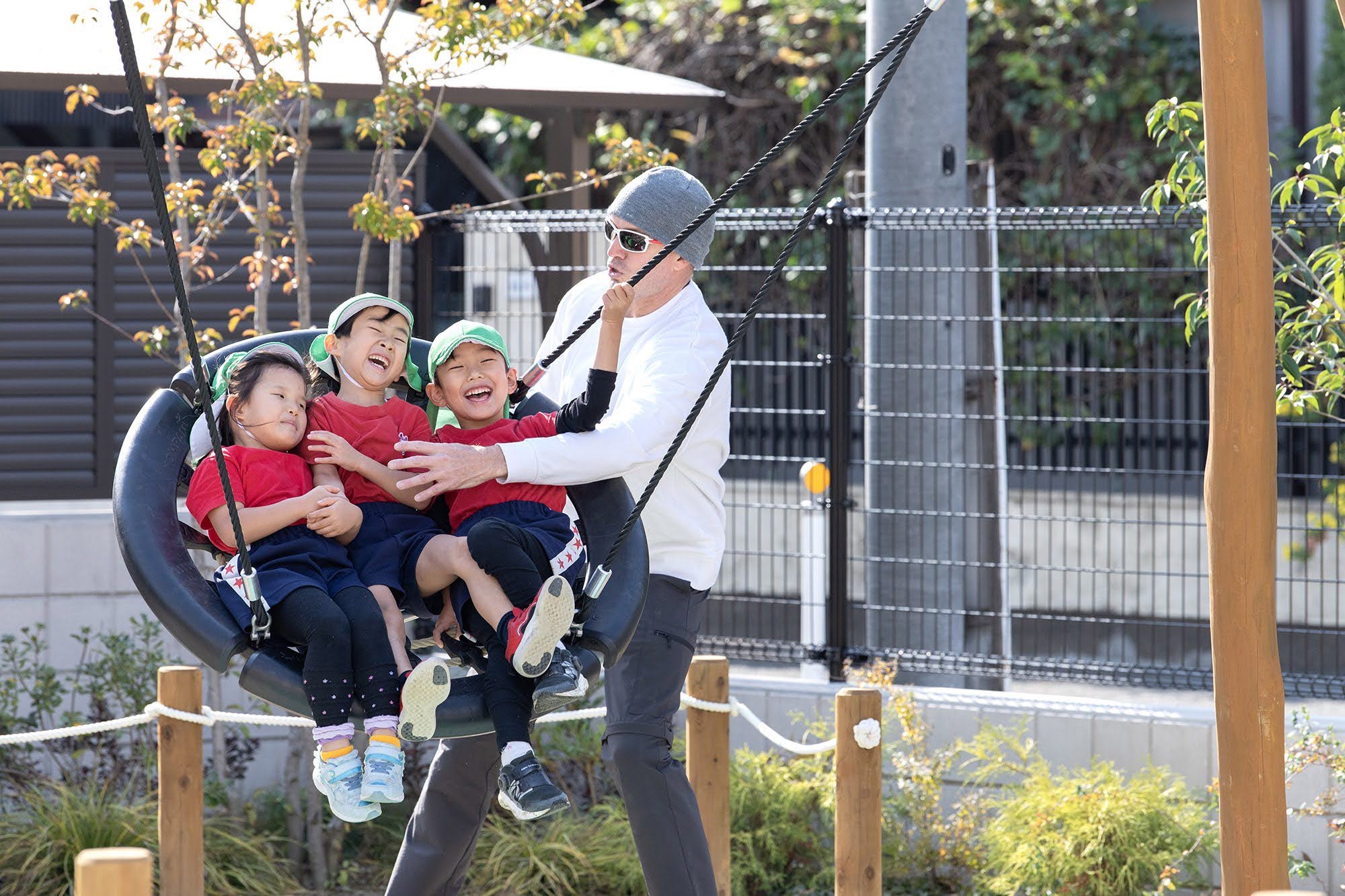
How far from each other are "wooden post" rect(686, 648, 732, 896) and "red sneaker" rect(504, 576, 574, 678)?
5.34ft

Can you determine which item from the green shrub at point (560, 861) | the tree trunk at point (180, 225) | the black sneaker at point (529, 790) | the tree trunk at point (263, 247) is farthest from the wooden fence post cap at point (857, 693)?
the tree trunk at point (180, 225)

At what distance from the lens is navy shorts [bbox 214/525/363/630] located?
3125 mm

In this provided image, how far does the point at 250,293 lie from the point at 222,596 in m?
3.65

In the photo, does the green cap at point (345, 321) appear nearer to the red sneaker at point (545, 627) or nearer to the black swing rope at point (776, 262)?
the black swing rope at point (776, 262)

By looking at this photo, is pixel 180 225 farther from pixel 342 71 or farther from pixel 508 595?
pixel 508 595

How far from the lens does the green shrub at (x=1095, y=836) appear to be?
482 cm

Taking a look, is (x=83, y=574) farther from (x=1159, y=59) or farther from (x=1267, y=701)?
(x=1159, y=59)

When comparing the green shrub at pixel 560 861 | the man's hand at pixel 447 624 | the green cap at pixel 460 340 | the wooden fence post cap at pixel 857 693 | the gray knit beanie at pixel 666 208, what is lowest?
the green shrub at pixel 560 861

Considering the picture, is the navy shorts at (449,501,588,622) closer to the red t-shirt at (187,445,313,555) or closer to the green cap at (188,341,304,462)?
the red t-shirt at (187,445,313,555)

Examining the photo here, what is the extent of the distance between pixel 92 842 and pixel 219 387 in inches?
91.0

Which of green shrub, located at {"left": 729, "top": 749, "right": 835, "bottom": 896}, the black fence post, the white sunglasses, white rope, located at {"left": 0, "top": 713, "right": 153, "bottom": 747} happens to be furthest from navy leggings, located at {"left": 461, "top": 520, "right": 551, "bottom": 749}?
the black fence post

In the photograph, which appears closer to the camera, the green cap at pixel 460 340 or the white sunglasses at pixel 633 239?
the green cap at pixel 460 340

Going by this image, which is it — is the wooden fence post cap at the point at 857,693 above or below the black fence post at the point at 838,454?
below

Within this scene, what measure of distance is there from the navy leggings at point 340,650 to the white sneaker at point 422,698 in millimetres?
134
